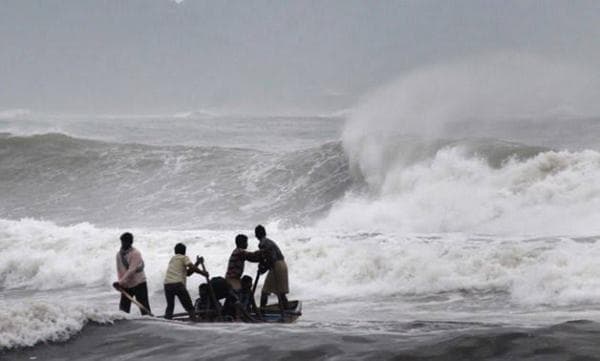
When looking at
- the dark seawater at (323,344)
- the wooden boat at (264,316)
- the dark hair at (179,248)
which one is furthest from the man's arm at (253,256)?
the dark seawater at (323,344)

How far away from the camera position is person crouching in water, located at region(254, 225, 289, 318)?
10.9 meters

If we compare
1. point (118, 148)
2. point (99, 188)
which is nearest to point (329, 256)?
point (99, 188)

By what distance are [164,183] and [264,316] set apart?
21.0 metres

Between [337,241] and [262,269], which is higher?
[337,241]

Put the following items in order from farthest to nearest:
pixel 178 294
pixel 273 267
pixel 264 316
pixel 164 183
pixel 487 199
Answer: pixel 164 183, pixel 487 199, pixel 273 267, pixel 178 294, pixel 264 316

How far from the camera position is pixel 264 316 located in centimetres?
1073

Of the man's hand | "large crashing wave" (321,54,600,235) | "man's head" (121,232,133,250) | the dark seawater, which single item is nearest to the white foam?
"large crashing wave" (321,54,600,235)

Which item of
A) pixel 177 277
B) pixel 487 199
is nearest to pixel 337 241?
pixel 487 199

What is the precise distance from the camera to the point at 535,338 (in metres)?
6.92

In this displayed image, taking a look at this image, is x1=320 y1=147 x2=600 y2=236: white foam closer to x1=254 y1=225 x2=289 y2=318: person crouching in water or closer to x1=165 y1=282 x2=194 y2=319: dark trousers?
x1=254 y1=225 x2=289 y2=318: person crouching in water

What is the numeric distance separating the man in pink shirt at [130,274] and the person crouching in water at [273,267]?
1583mm

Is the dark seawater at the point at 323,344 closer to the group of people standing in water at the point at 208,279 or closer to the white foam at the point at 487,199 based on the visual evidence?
the group of people standing in water at the point at 208,279

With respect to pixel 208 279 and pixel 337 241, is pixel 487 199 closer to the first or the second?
pixel 337 241

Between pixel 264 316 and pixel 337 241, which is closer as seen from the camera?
pixel 264 316
